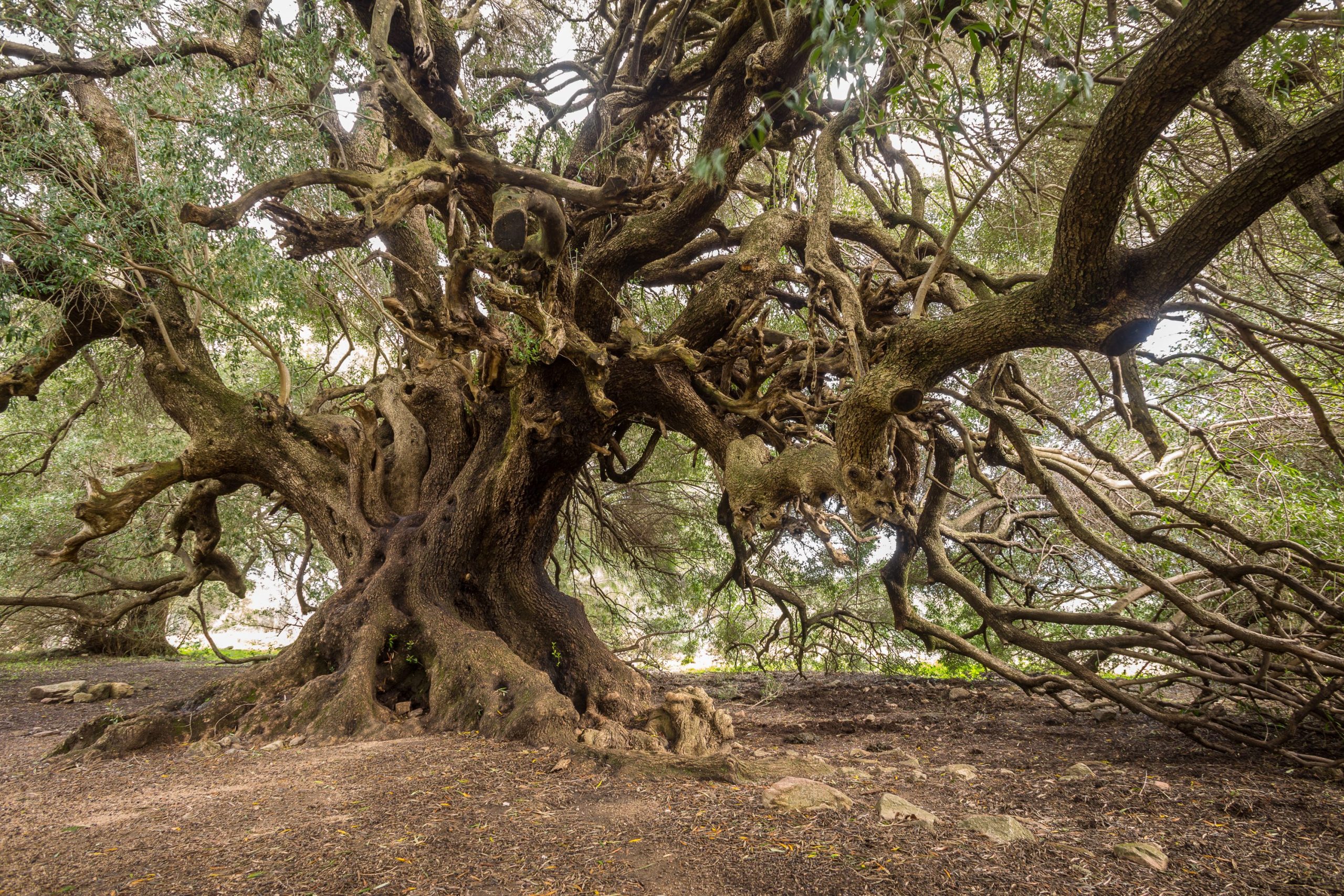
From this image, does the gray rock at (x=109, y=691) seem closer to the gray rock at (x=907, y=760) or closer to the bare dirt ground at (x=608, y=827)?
the bare dirt ground at (x=608, y=827)

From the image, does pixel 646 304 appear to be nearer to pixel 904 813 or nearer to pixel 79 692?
pixel 904 813

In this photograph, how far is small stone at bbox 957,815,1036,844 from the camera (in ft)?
8.16

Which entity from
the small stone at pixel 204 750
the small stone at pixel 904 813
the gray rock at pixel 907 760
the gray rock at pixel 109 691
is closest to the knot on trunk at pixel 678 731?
the gray rock at pixel 907 760

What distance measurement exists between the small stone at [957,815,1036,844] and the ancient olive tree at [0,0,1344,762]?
4.85ft

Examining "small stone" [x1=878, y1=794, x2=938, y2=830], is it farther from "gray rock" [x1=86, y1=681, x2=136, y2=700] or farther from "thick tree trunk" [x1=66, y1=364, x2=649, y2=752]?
"gray rock" [x1=86, y1=681, x2=136, y2=700]

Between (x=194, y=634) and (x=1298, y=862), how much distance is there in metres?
17.9

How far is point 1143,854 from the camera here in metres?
2.31

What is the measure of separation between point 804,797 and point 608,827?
0.86 metres

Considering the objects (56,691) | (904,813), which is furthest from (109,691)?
(904,813)

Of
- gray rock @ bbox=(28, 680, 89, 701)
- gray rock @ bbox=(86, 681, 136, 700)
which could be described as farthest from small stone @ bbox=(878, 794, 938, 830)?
gray rock @ bbox=(28, 680, 89, 701)

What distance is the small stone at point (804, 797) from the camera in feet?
9.02

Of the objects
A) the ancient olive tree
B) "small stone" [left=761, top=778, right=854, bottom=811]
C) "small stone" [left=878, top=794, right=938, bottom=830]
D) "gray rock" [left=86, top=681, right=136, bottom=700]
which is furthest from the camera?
"gray rock" [left=86, top=681, right=136, bottom=700]

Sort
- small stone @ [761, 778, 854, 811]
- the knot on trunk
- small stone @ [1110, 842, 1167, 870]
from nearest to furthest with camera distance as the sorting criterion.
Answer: small stone @ [1110, 842, 1167, 870] → small stone @ [761, 778, 854, 811] → the knot on trunk

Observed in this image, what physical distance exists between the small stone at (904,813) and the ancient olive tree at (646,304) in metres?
1.40
